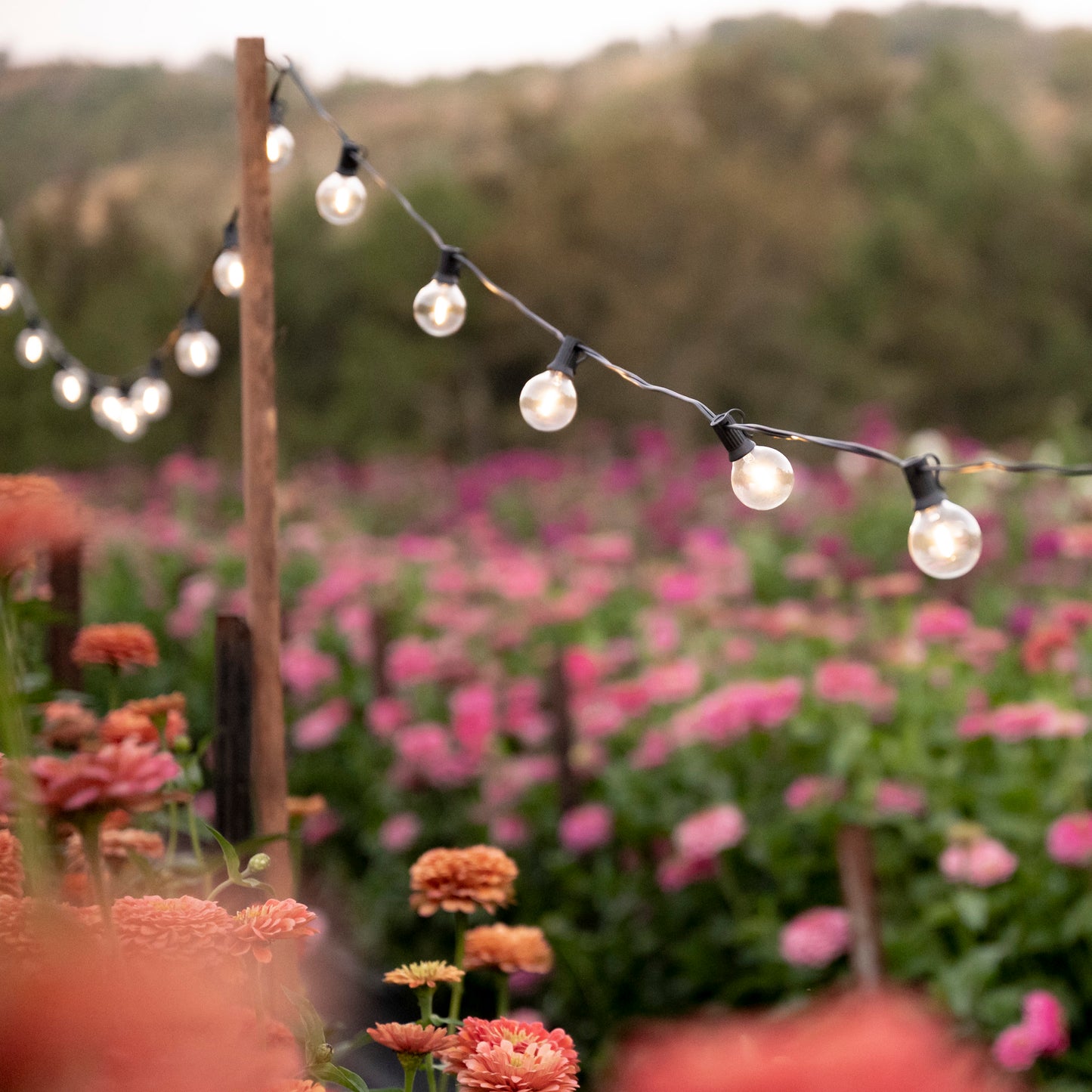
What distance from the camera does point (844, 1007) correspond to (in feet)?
0.69

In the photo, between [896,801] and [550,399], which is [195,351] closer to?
[550,399]

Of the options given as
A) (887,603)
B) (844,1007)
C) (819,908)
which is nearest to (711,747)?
(819,908)

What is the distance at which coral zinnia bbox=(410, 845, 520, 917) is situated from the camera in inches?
26.1

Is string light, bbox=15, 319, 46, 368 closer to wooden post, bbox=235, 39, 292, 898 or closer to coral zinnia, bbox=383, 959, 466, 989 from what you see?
wooden post, bbox=235, 39, 292, 898

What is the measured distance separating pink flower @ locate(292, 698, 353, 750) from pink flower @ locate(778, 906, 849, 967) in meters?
1.16

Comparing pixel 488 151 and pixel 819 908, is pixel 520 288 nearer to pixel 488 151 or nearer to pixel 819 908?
pixel 488 151

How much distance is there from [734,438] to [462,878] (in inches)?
11.9

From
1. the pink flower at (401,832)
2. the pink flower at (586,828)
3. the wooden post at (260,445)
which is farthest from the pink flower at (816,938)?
the wooden post at (260,445)

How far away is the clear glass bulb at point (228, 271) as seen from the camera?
38.9 inches

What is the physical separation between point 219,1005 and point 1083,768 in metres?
1.80

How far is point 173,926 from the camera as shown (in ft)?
1.35

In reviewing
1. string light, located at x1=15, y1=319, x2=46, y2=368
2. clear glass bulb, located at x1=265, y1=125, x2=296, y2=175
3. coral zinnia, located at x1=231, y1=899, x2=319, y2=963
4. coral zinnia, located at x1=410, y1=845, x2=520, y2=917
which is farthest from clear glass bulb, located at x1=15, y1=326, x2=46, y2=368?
coral zinnia, located at x1=231, y1=899, x2=319, y2=963

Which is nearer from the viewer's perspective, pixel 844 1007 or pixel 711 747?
pixel 844 1007

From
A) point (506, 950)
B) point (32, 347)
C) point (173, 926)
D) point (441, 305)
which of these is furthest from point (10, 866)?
point (32, 347)
